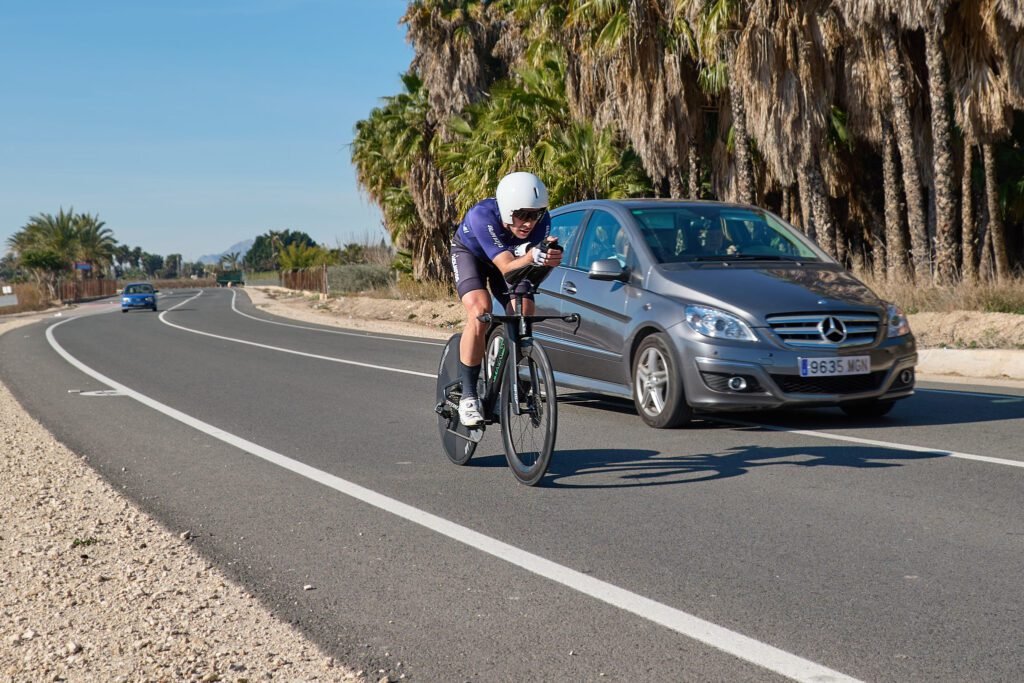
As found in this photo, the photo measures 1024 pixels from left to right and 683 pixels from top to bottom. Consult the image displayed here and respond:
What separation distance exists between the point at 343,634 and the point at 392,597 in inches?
18.4

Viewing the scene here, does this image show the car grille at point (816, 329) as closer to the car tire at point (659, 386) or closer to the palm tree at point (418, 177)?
the car tire at point (659, 386)

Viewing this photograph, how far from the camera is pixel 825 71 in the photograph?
2241 centimetres

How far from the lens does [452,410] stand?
24.4ft

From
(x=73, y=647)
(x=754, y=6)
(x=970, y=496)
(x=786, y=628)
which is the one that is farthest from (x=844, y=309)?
(x=754, y=6)

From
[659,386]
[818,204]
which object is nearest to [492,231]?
[659,386]

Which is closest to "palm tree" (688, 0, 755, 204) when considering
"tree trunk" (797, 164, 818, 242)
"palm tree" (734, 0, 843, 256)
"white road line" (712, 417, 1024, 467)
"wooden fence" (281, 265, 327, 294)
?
"palm tree" (734, 0, 843, 256)

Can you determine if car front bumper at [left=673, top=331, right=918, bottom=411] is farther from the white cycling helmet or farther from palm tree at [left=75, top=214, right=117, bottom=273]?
palm tree at [left=75, top=214, right=117, bottom=273]

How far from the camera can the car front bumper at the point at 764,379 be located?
8.22 meters

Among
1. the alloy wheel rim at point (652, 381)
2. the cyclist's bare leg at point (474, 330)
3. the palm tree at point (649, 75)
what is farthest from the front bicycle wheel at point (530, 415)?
the palm tree at point (649, 75)

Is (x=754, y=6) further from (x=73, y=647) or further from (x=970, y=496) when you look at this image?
(x=73, y=647)

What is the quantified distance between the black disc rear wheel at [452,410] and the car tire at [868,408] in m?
3.22

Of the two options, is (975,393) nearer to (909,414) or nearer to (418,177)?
(909,414)

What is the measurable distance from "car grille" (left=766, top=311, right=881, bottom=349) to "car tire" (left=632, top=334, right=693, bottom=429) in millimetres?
816

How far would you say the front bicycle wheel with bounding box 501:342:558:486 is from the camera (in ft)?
21.0
